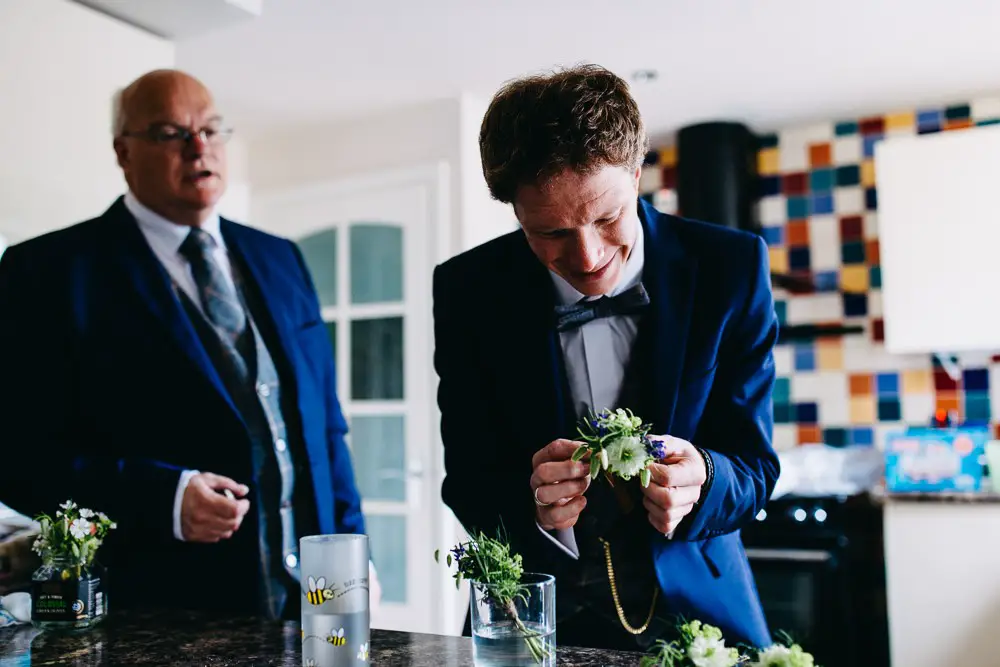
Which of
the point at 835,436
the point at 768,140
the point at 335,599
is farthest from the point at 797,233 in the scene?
the point at 335,599

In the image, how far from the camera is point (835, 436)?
4.18 metres

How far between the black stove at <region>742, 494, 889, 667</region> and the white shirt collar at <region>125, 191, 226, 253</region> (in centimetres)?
232

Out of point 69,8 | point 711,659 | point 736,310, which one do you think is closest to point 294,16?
point 69,8

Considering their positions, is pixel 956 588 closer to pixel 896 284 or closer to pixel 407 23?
pixel 896 284

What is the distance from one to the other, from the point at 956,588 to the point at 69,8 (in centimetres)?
334

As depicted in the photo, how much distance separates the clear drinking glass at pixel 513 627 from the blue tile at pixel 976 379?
355cm

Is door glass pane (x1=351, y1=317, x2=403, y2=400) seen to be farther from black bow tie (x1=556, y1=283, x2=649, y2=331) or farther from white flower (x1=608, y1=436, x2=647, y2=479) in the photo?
white flower (x1=608, y1=436, x2=647, y2=479)

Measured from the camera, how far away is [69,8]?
2.49 m

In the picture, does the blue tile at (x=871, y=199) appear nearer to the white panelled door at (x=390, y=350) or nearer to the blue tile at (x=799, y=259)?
the blue tile at (x=799, y=259)

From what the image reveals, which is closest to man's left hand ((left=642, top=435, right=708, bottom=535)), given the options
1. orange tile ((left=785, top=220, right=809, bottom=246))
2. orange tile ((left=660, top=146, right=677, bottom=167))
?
orange tile ((left=785, top=220, right=809, bottom=246))

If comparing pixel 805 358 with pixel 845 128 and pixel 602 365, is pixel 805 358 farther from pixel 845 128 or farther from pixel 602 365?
pixel 602 365

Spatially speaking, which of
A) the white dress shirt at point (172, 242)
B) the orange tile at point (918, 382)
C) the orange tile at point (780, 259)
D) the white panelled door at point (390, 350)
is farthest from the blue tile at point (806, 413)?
the white dress shirt at point (172, 242)

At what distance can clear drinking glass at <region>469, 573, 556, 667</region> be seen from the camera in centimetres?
94

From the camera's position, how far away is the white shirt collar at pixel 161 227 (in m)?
1.78
